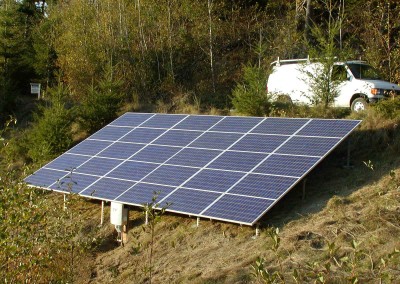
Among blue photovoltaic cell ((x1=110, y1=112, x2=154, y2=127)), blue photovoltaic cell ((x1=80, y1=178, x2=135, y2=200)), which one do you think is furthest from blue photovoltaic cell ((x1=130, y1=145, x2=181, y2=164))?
blue photovoltaic cell ((x1=110, y1=112, x2=154, y2=127))

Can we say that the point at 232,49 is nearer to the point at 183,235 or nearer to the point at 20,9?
the point at 20,9

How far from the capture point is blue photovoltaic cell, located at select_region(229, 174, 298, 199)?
12891 mm

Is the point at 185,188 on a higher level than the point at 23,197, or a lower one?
lower

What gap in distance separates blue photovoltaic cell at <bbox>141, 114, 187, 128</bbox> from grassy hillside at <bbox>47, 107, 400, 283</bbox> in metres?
3.55

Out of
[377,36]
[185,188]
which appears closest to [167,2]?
[377,36]

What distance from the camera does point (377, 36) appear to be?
87.3 feet

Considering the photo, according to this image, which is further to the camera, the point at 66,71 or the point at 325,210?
the point at 66,71

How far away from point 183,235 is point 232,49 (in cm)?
2177

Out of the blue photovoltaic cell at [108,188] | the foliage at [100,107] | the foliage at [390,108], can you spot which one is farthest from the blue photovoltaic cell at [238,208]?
the foliage at [100,107]

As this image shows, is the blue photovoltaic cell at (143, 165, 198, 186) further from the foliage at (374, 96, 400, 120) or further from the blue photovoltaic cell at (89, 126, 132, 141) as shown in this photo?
the foliage at (374, 96, 400, 120)

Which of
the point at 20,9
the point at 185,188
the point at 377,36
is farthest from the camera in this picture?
the point at 20,9

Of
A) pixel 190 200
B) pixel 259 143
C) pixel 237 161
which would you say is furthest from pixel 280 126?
pixel 190 200

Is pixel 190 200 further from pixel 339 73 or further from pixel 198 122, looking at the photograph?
pixel 339 73

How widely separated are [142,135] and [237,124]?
3.08 metres
